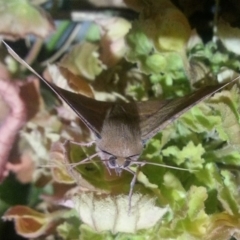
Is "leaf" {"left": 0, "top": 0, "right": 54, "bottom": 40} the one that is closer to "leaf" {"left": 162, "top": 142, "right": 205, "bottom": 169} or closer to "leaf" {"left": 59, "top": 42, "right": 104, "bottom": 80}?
"leaf" {"left": 59, "top": 42, "right": 104, "bottom": 80}

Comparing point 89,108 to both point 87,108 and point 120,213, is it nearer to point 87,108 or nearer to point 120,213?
point 87,108

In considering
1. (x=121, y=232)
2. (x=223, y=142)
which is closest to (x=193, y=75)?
(x=223, y=142)

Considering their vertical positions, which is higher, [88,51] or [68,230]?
[88,51]

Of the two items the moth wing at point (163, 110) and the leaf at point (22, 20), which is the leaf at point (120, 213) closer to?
the moth wing at point (163, 110)

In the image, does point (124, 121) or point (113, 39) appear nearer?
point (124, 121)

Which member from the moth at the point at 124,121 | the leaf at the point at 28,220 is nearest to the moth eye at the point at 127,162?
the moth at the point at 124,121

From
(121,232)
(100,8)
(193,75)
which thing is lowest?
(121,232)

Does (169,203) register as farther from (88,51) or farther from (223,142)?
(88,51)

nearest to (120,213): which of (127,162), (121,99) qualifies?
(127,162)
